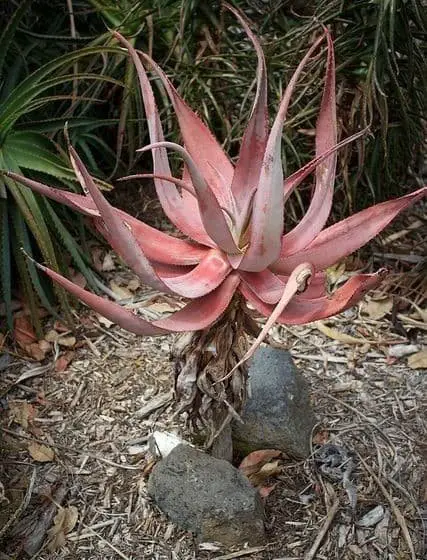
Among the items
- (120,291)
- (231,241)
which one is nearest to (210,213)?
(231,241)

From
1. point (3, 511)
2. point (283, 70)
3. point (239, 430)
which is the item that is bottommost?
point (239, 430)

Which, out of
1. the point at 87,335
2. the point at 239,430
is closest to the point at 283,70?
the point at 87,335

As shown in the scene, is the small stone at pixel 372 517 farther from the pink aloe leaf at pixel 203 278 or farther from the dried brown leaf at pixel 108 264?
the dried brown leaf at pixel 108 264

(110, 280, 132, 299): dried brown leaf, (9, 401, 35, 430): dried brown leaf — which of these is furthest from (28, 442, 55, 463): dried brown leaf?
(110, 280, 132, 299): dried brown leaf

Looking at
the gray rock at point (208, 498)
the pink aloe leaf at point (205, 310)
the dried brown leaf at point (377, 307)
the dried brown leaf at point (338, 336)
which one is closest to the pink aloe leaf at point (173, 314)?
the pink aloe leaf at point (205, 310)

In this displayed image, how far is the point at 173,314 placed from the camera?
124 cm

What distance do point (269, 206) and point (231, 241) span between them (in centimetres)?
9

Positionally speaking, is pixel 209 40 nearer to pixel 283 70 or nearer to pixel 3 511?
pixel 283 70

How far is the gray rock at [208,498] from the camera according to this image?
1.47 meters

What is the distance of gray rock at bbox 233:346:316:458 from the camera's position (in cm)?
165

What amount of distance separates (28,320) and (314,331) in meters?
0.73

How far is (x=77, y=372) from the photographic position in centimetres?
196

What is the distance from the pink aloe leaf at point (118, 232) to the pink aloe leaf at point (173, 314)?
6 cm

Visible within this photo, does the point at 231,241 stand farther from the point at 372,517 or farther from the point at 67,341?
the point at 67,341
